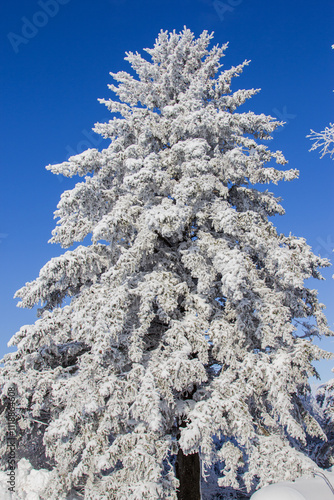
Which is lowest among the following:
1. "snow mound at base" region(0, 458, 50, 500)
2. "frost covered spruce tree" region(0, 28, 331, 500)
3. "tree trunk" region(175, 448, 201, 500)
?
"tree trunk" region(175, 448, 201, 500)

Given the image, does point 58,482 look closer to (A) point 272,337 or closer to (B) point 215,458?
(B) point 215,458

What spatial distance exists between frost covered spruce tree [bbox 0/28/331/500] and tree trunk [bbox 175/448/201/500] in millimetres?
28

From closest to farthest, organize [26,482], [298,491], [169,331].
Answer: [298,491]
[26,482]
[169,331]

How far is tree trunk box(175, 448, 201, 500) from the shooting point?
8.24 m

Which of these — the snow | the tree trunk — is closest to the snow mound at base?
the tree trunk

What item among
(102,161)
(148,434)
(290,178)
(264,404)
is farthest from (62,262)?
Result: (290,178)

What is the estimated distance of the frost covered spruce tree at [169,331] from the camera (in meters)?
7.23

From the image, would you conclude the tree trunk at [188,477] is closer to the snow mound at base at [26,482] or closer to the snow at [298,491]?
the snow mound at base at [26,482]

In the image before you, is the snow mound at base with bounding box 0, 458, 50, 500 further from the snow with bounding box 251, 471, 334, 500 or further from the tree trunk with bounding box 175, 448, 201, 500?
the snow with bounding box 251, 471, 334, 500

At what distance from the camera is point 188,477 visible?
27.8ft

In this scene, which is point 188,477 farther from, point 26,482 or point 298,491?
point 298,491

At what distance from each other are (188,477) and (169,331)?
12.5 ft

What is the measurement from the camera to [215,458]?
7.49 metres

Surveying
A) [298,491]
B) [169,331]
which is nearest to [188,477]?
[169,331]
